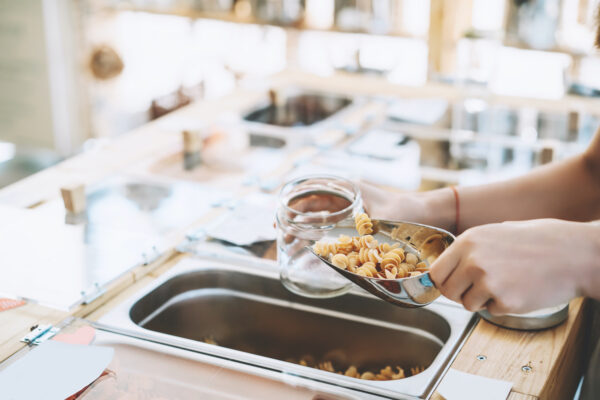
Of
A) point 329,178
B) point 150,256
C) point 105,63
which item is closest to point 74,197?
point 150,256

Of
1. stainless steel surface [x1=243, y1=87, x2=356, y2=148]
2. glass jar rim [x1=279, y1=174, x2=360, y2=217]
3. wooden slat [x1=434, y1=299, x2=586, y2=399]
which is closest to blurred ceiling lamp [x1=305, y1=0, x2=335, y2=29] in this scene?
stainless steel surface [x1=243, y1=87, x2=356, y2=148]

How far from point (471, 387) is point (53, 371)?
1.89 ft

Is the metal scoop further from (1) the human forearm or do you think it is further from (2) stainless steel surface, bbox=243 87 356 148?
(2) stainless steel surface, bbox=243 87 356 148

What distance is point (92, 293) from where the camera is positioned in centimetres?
114

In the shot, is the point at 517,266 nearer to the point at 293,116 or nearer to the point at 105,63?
the point at 293,116

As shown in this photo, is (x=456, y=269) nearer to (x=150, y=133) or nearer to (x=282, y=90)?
(x=150, y=133)

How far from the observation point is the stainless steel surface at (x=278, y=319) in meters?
1.17

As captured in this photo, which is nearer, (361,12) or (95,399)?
(95,399)

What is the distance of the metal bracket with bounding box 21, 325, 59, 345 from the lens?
1.01m

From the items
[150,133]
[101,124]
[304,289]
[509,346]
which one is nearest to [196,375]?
[304,289]

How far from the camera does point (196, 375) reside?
962mm

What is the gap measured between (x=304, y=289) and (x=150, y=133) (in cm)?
101

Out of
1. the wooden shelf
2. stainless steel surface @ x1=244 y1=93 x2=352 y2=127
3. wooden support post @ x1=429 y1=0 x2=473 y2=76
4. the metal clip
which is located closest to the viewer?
the metal clip

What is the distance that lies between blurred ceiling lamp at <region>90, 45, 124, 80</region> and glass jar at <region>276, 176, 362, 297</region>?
12.1 feet
